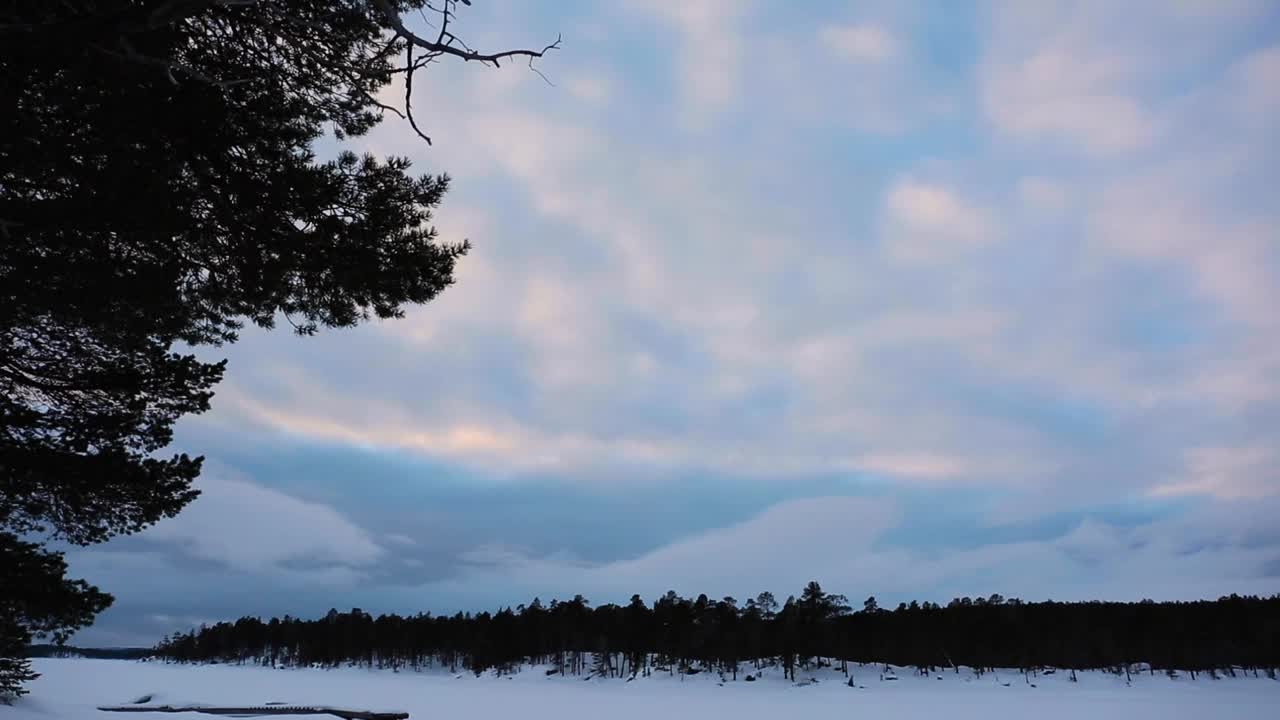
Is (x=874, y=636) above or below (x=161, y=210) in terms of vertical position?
below

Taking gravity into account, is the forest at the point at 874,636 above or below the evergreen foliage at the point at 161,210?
below

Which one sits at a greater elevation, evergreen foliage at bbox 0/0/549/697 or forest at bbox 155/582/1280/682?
evergreen foliage at bbox 0/0/549/697

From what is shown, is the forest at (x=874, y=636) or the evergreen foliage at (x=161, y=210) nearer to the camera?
the evergreen foliage at (x=161, y=210)

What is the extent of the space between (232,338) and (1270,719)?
201ft

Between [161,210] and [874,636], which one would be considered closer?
[161,210]

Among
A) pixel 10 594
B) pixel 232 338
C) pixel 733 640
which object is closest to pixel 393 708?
pixel 10 594

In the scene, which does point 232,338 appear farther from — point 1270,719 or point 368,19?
point 1270,719

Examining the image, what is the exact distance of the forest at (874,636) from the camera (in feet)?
324

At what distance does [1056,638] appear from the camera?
101 m

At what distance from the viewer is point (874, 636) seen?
106625mm

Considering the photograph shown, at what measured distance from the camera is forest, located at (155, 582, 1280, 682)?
98.8 meters

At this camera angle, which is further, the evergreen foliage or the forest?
the forest

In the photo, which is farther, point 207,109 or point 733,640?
point 733,640

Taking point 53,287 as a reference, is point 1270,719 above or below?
below
